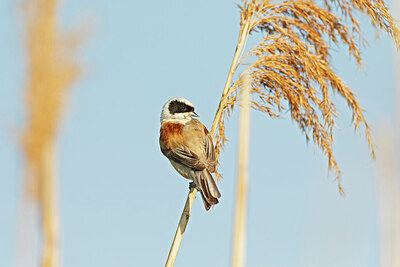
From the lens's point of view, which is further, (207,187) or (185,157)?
(185,157)

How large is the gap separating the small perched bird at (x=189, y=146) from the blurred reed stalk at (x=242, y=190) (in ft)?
5.82

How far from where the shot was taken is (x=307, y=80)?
3.08 m

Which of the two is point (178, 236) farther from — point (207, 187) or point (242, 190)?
point (207, 187)

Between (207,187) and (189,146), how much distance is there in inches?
27.9

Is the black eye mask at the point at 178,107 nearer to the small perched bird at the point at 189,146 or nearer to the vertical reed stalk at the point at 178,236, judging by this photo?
the small perched bird at the point at 189,146

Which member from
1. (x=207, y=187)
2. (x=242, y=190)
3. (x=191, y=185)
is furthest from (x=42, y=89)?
(x=191, y=185)

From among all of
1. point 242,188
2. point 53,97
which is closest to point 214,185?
point 242,188

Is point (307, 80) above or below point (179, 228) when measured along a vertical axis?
above

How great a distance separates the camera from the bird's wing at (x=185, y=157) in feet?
13.5

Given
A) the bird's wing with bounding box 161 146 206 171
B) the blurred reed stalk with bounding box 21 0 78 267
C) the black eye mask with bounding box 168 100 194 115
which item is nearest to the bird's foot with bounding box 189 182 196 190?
the bird's wing with bounding box 161 146 206 171

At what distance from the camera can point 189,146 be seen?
4.53 metres

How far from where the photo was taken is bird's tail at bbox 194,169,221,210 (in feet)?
12.1

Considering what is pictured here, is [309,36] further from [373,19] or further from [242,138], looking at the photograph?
[242,138]

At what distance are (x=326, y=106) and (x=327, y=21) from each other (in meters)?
0.59
